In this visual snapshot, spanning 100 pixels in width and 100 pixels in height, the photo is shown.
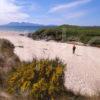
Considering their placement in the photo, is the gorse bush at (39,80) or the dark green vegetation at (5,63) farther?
the dark green vegetation at (5,63)

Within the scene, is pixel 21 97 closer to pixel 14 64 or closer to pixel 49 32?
pixel 14 64

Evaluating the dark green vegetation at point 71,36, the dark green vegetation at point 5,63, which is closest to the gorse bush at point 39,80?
the dark green vegetation at point 5,63

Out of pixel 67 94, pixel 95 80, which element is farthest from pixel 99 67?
pixel 67 94

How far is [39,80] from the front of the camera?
451 inches

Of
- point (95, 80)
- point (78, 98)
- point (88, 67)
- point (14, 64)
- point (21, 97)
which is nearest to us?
point (21, 97)

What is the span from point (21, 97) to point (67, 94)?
1986mm

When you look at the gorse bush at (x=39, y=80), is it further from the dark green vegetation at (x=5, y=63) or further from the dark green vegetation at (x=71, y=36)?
the dark green vegetation at (x=71, y=36)

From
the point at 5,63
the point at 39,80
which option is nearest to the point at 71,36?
the point at 5,63

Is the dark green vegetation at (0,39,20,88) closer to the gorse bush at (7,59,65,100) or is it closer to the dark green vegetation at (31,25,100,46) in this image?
the gorse bush at (7,59,65,100)

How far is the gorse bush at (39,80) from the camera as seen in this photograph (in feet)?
36.1

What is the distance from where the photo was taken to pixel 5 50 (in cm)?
1588

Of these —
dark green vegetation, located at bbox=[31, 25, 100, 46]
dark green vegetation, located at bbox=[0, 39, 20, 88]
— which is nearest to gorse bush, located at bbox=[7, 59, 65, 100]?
dark green vegetation, located at bbox=[0, 39, 20, 88]

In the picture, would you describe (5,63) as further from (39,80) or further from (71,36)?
(71,36)

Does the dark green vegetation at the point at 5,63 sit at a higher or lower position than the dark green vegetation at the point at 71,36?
higher
